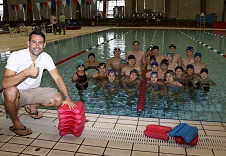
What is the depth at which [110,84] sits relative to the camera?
522cm

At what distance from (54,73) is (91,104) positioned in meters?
1.59

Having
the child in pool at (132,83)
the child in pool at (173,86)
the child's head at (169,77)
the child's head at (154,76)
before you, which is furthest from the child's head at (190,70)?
the child in pool at (132,83)

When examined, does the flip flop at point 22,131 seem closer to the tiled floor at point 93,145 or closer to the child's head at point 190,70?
Result: the tiled floor at point 93,145

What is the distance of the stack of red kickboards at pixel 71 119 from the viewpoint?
2.68m

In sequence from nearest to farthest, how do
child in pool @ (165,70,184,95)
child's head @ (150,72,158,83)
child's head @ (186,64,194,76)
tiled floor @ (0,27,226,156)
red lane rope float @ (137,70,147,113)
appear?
tiled floor @ (0,27,226,156)
red lane rope float @ (137,70,147,113)
child's head @ (150,72,158,83)
child in pool @ (165,70,184,95)
child's head @ (186,64,194,76)

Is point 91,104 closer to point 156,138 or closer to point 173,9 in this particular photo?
point 156,138

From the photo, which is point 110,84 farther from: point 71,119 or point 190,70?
point 71,119

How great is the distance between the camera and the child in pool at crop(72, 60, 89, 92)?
5091 mm

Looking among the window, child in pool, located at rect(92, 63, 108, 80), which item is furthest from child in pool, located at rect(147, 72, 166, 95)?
the window

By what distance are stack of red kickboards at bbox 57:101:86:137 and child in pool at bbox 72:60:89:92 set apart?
237 cm

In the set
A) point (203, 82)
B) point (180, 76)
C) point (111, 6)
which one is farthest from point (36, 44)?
point (111, 6)

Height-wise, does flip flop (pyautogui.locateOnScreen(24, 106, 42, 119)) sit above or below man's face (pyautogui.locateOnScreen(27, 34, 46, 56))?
below

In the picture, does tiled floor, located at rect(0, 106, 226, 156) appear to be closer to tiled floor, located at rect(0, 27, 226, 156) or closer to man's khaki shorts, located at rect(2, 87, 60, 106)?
tiled floor, located at rect(0, 27, 226, 156)

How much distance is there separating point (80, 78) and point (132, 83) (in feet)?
3.70
